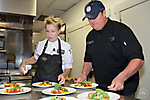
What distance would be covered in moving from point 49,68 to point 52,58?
0.45 feet

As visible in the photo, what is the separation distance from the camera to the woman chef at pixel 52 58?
1.87 metres

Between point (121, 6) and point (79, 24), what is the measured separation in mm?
1765

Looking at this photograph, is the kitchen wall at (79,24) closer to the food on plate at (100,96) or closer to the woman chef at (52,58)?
the woman chef at (52,58)

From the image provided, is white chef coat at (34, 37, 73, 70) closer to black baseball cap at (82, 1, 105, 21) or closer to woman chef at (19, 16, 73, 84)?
woman chef at (19, 16, 73, 84)

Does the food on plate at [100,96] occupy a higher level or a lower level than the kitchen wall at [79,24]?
lower

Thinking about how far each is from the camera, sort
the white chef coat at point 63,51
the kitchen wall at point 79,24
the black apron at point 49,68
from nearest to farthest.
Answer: the black apron at point 49,68
the white chef coat at point 63,51
the kitchen wall at point 79,24

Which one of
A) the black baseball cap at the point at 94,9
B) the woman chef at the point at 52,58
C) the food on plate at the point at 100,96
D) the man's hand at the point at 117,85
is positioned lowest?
the food on plate at the point at 100,96

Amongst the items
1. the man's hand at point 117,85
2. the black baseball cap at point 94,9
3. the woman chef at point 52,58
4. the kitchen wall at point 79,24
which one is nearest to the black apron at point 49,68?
the woman chef at point 52,58

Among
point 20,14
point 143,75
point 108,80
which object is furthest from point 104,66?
point 20,14

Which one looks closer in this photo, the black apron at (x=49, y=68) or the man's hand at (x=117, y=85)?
the man's hand at (x=117, y=85)

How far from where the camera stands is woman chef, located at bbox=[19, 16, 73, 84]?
187 centimetres

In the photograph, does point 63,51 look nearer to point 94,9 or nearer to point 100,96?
point 94,9

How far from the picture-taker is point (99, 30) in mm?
1692

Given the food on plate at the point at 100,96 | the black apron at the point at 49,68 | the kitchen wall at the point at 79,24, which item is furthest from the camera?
the kitchen wall at the point at 79,24
